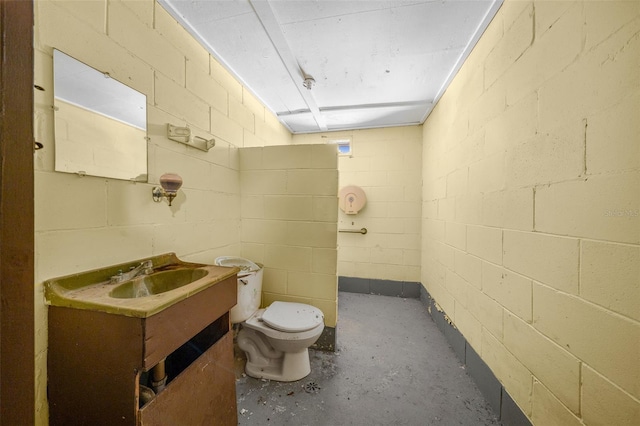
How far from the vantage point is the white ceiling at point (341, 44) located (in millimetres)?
1368

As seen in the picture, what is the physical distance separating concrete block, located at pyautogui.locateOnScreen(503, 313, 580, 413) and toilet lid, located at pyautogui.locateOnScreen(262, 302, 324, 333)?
3.62ft

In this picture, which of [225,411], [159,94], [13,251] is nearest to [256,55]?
[159,94]

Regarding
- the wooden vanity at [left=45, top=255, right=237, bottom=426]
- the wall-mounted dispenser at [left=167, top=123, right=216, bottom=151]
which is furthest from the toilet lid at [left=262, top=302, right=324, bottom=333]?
the wall-mounted dispenser at [left=167, top=123, right=216, bottom=151]

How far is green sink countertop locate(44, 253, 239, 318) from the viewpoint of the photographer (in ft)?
2.57

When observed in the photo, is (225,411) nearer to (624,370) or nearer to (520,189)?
(624,370)

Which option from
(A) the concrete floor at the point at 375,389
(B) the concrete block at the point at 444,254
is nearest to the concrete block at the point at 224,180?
(A) the concrete floor at the point at 375,389

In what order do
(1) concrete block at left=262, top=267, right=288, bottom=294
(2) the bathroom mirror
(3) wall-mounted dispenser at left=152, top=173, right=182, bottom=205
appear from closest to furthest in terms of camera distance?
1. (2) the bathroom mirror
2. (3) wall-mounted dispenser at left=152, top=173, right=182, bottom=205
3. (1) concrete block at left=262, top=267, right=288, bottom=294

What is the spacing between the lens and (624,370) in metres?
0.72

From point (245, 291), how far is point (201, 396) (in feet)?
2.22

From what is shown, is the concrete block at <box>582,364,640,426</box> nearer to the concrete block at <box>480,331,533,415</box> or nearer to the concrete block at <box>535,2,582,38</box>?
the concrete block at <box>480,331,533,415</box>

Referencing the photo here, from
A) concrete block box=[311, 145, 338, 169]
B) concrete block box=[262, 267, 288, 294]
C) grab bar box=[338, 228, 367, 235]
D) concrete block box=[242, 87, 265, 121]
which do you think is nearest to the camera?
concrete block box=[311, 145, 338, 169]

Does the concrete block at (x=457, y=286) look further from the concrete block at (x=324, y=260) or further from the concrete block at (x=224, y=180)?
the concrete block at (x=224, y=180)

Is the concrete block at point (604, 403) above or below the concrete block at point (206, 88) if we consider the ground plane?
below

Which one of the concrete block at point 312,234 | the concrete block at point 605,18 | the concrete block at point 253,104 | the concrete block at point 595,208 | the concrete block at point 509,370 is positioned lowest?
the concrete block at point 509,370
